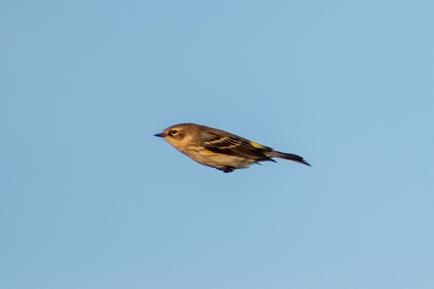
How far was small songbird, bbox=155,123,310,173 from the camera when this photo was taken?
18.4 metres

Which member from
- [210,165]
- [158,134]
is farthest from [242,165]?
[158,134]

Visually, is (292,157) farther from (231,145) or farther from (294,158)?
(231,145)

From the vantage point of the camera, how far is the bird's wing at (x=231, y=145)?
18.7 meters

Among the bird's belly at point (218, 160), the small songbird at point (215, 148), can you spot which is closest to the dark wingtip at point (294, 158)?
the small songbird at point (215, 148)

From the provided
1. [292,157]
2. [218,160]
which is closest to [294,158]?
[292,157]

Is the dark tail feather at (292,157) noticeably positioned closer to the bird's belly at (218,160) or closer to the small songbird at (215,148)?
the small songbird at (215,148)

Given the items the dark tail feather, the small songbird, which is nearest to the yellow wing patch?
the small songbird

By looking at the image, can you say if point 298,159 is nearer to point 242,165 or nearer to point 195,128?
point 242,165

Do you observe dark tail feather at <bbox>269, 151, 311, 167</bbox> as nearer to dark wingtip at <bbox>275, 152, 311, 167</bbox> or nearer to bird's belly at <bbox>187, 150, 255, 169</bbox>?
dark wingtip at <bbox>275, 152, 311, 167</bbox>

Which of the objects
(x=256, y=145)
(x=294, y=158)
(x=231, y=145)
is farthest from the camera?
(x=256, y=145)

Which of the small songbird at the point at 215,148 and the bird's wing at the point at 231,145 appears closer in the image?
the small songbird at the point at 215,148

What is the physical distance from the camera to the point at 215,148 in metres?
18.8

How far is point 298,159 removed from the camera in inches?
715

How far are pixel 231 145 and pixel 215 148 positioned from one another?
829 mm
